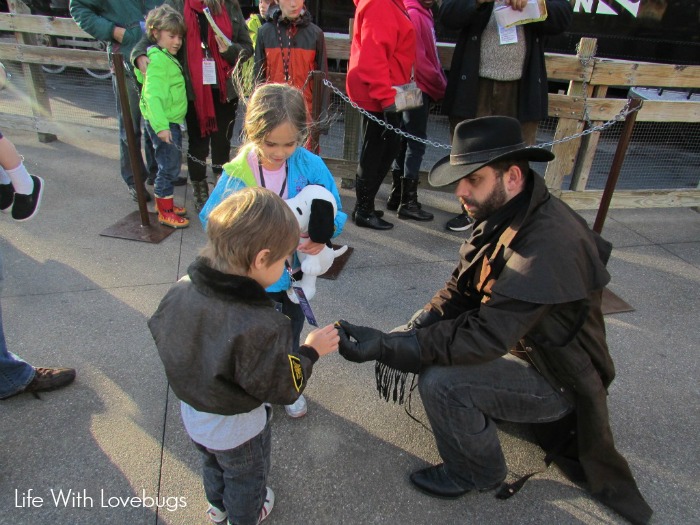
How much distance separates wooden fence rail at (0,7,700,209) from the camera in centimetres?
414

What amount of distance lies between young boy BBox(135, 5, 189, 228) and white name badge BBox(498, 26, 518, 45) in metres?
2.29

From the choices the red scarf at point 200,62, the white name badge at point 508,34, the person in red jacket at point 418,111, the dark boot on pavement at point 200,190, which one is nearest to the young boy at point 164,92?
the red scarf at point 200,62

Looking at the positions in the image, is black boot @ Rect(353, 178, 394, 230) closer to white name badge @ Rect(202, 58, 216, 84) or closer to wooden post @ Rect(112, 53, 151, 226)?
white name badge @ Rect(202, 58, 216, 84)

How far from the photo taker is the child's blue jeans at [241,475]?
65.2 inches

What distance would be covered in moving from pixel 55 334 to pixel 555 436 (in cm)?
259

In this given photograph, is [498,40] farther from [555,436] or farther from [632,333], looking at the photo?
[555,436]

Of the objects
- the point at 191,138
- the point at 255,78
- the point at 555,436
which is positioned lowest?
the point at 555,436

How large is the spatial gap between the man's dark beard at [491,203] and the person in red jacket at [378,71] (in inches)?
81.6

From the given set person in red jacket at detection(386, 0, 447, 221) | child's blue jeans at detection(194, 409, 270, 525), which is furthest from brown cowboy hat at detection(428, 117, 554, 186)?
person in red jacket at detection(386, 0, 447, 221)

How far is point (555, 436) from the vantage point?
218 centimetres

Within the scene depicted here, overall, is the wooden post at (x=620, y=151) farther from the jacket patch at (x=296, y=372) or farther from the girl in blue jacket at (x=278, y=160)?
the jacket patch at (x=296, y=372)

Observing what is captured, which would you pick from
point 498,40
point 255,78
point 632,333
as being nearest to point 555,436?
point 632,333

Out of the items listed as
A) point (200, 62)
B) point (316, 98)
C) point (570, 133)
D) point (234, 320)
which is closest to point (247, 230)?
point (234, 320)

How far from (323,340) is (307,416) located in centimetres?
86
